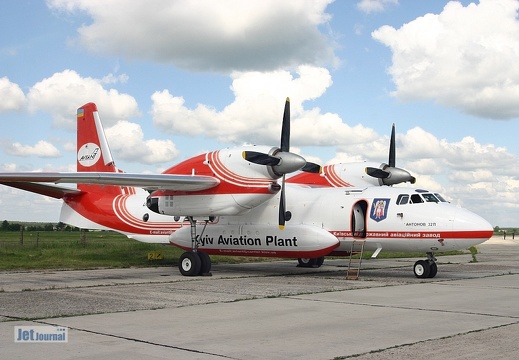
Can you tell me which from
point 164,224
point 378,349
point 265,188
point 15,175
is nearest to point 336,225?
point 265,188

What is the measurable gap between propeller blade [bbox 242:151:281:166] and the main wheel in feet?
12.1

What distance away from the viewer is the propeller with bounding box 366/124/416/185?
75.4 feet

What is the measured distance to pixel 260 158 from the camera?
1834 centimetres

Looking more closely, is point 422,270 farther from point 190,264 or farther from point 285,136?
point 190,264

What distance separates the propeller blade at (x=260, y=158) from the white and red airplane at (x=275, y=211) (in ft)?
0.10

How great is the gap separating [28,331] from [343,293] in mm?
7713

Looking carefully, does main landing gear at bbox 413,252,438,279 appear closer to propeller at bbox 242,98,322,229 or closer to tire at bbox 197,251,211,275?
propeller at bbox 242,98,322,229

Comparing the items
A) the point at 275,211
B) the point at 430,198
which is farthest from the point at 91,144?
the point at 430,198

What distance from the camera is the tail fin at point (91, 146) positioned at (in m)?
24.3

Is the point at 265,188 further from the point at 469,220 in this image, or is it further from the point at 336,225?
the point at 469,220

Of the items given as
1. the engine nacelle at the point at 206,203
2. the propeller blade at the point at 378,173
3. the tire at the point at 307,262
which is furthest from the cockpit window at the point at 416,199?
the tire at the point at 307,262

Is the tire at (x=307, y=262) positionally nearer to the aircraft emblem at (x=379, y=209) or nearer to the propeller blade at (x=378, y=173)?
the propeller blade at (x=378, y=173)

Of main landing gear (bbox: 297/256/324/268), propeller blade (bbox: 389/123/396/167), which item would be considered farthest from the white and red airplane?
propeller blade (bbox: 389/123/396/167)

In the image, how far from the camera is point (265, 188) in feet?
61.2
